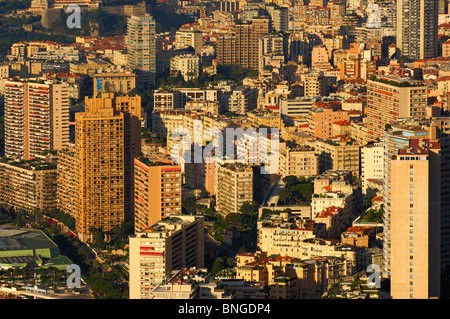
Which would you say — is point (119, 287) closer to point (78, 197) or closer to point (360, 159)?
point (78, 197)

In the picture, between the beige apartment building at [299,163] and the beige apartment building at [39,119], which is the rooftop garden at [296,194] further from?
the beige apartment building at [39,119]

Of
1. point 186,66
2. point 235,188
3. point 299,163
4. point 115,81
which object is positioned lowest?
point 235,188

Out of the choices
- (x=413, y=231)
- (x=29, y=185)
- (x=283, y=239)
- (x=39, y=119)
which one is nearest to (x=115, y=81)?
(x=39, y=119)

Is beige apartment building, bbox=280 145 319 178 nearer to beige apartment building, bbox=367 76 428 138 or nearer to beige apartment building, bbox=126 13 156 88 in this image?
beige apartment building, bbox=367 76 428 138

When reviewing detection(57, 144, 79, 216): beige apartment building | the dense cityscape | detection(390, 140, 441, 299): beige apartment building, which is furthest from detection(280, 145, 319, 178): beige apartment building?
detection(390, 140, 441, 299): beige apartment building

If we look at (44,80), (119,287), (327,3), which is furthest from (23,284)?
(327,3)

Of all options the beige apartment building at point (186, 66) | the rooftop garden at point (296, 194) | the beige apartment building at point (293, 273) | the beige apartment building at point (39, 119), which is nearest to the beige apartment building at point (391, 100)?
the rooftop garden at point (296, 194)

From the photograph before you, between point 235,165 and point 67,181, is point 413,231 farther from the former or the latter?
point 67,181
